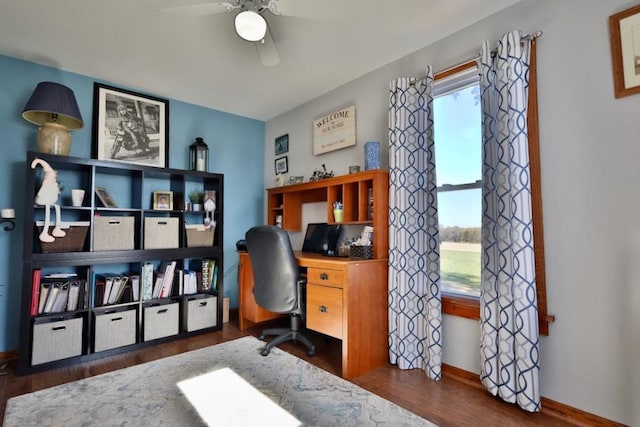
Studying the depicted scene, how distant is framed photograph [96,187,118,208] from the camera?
2.66m

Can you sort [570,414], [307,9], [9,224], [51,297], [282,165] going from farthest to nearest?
[282,165]
[9,224]
[51,297]
[307,9]
[570,414]

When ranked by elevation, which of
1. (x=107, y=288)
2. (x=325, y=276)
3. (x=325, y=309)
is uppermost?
(x=325, y=276)

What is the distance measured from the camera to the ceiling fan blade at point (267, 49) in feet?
6.40

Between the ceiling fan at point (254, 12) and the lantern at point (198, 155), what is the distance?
1488 millimetres

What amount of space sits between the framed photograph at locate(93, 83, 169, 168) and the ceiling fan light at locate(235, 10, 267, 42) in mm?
1881

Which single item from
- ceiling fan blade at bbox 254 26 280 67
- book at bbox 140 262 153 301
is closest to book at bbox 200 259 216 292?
book at bbox 140 262 153 301

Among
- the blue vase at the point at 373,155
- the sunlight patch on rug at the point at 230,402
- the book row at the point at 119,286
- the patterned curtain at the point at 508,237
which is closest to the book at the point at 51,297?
the book row at the point at 119,286

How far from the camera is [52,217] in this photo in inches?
101

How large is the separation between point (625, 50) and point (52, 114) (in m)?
3.81

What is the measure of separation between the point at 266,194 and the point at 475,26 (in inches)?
111

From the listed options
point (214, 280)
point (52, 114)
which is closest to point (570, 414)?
point (214, 280)

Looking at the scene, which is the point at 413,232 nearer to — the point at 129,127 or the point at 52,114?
the point at 129,127

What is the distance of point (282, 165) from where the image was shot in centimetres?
379

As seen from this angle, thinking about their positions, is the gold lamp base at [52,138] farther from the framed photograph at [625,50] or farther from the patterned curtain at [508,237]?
the framed photograph at [625,50]
